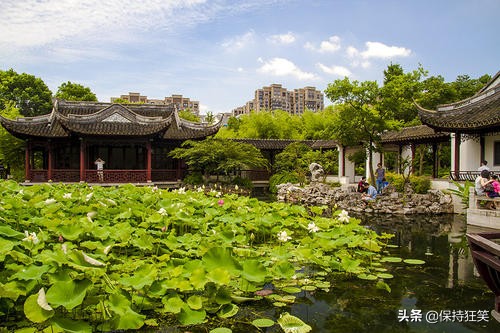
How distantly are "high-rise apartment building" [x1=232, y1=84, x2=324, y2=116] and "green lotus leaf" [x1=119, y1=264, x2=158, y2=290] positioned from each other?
66837 mm

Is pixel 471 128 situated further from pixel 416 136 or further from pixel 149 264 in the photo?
pixel 149 264

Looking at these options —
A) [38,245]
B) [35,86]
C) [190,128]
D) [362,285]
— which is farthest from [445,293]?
[35,86]

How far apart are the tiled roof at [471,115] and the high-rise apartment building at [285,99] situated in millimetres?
56092

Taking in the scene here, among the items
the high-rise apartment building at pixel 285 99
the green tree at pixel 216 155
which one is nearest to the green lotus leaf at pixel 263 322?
the green tree at pixel 216 155

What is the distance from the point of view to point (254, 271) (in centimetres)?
327

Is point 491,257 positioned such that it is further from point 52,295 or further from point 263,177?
point 263,177

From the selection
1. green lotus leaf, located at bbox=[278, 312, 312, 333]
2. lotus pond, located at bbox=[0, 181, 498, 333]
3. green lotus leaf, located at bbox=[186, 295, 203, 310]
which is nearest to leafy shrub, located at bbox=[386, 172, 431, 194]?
lotus pond, located at bbox=[0, 181, 498, 333]

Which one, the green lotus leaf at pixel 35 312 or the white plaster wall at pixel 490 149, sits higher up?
the white plaster wall at pixel 490 149

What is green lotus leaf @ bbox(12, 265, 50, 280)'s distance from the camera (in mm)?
2795

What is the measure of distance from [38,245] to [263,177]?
19862mm

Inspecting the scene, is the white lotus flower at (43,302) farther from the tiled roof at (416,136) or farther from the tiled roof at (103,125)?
the tiled roof at (103,125)

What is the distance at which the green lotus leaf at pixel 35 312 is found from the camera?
7.46ft

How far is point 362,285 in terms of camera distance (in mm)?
4449

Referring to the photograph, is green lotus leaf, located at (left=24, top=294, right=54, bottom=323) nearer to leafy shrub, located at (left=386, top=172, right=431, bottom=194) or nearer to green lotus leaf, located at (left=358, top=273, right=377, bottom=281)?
green lotus leaf, located at (left=358, top=273, right=377, bottom=281)
